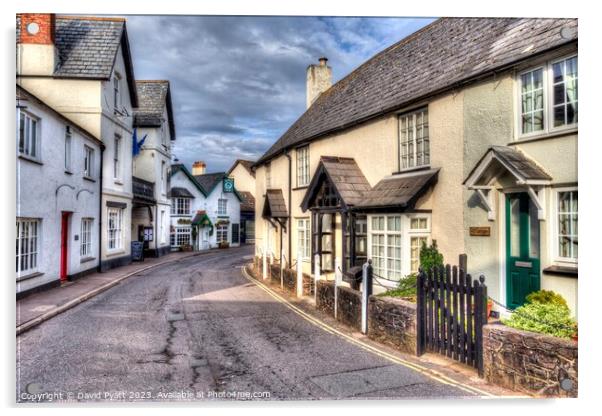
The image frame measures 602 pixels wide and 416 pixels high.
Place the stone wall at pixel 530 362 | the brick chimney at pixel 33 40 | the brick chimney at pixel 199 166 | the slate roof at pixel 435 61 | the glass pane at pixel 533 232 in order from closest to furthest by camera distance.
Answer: the stone wall at pixel 530 362, the brick chimney at pixel 33 40, the glass pane at pixel 533 232, the slate roof at pixel 435 61, the brick chimney at pixel 199 166

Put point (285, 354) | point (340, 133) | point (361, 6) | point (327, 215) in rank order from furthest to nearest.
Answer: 1. point (327, 215)
2. point (340, 133)
3. point (285, 354)
4. point (361, 6)

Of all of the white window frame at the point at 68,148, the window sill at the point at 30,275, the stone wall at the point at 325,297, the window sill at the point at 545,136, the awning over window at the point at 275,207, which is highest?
the white window frame at the point at 68,148

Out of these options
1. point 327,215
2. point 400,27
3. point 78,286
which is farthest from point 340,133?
point 78,286

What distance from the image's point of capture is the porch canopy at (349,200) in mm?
8336

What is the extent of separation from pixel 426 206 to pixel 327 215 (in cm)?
477

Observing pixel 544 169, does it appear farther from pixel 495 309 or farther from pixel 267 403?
pixel 267 403

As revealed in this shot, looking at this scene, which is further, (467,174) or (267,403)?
(467,174)

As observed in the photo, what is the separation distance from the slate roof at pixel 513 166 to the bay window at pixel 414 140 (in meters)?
1.80

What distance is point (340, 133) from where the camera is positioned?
11.8 metres

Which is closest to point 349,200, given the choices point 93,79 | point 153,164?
point 93,79

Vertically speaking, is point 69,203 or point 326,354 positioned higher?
point 69,203

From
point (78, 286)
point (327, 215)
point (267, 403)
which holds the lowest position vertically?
point (267, 403)

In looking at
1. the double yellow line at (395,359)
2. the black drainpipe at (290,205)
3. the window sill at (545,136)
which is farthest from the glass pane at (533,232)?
the black drainpipe at (290,205)

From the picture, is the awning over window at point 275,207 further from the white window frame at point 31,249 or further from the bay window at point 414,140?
the white window frame at point 31,249
